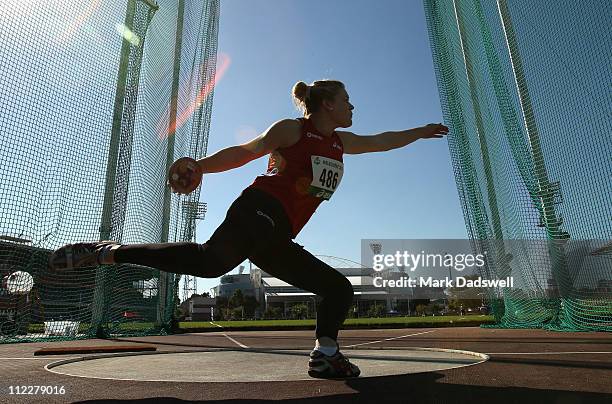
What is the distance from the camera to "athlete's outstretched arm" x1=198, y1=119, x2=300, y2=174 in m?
3.07

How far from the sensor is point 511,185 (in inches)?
444

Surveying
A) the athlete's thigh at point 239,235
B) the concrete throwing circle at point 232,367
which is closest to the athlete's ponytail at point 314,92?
the athlete's thigh at point 239,235

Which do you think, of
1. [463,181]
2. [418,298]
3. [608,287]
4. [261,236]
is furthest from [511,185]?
[418,298]

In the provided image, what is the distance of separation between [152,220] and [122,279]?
1718mm

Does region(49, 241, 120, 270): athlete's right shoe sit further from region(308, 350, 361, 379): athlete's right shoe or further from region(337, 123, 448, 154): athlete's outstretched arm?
region(337, 123, 448, 154): athlete's outstretched arm

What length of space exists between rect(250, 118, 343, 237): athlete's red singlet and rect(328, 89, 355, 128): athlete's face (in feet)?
0.83

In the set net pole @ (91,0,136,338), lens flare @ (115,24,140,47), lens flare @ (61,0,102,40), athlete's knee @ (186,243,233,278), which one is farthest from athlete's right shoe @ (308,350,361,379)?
lens flare @ (115,24,140,47)

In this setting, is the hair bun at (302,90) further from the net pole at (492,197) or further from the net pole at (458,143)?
the net pole at (492,197)

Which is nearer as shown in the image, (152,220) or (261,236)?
(261,236)

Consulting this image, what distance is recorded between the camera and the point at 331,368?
10.8ft

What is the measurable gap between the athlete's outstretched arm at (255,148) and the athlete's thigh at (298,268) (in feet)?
2.03

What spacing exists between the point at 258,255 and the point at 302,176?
2.04 feet

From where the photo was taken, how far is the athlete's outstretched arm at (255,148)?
307 centimetres

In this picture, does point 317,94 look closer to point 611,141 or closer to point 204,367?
point 204,367
